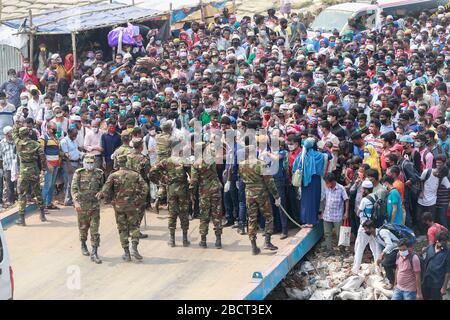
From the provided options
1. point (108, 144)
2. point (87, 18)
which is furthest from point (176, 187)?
point (87, 18)

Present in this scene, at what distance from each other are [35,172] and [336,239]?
499 centimetres

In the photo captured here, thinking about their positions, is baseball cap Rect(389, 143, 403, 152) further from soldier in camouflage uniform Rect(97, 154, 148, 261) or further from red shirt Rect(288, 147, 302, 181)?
soldier in camouflage uniform Rect(97, 154, 148, 261)

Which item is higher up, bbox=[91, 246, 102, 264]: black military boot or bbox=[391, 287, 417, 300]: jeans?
bbox=[91, 246, 102, 264]: black military boot

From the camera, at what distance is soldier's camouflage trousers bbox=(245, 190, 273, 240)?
14.0m

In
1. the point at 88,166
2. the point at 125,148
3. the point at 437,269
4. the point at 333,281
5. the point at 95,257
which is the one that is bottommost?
the point at 333,281

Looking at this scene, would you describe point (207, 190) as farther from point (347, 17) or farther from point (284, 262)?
point (347, 17)

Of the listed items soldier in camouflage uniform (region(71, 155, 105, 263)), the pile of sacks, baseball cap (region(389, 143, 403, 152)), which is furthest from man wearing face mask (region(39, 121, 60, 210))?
baseball cap (region(389, 143, 403, 152))

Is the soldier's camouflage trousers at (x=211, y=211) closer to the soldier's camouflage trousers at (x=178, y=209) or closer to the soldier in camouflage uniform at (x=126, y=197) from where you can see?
the soldier's camouflage trousers at (x=178, y=209)

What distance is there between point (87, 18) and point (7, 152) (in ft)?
24.7

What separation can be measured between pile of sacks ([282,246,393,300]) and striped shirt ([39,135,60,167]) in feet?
15.5

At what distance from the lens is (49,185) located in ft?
54.1

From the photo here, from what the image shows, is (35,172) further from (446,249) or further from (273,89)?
(446,249)

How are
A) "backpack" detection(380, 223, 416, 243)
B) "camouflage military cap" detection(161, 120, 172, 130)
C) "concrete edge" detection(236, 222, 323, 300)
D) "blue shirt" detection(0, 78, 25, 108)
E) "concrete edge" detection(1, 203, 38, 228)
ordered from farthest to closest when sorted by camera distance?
"blue shirt" detection(0, 78, 25, 108) → "concrete edge" detection(1, 203, 38, 228) → "camouflage military cap" detection(161, 120, 172, 130) → "backpack" detection(380, 223, 416, 243) → "concrete edge" detection(236, 222, 323, 300)
